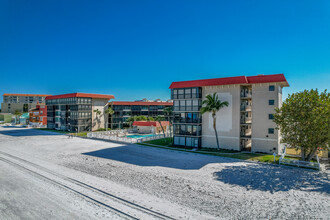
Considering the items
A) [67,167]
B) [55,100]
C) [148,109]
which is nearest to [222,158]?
[67,167]

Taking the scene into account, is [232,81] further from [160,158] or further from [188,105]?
[160,158]

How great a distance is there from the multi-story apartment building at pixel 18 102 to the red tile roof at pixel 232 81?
126753 millimetres

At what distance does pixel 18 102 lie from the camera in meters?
160

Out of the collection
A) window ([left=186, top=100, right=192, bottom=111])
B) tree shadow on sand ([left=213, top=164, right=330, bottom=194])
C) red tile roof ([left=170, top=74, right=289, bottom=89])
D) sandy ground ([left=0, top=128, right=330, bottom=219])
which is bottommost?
sandy ground ([left=0, top=128, right=330, bottom=219])

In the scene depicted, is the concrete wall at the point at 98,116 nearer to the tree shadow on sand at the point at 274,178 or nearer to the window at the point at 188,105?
the window at the point at 188,105

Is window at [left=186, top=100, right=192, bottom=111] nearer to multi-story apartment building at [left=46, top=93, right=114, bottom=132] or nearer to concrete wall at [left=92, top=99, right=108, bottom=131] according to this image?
multi-story apartment building at [left=46, top=93, right=114, bottom=132]

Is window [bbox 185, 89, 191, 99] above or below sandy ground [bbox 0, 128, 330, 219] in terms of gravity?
above

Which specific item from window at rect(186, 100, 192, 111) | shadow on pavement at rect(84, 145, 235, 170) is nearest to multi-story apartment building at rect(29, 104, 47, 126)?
shadow on pavement at rect(84, 145, 235, 170)

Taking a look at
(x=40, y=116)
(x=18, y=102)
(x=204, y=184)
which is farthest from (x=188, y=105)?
(x=18, y=102)

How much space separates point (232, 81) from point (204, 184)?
65.4 ft

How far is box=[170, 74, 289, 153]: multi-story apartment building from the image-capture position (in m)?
31.0

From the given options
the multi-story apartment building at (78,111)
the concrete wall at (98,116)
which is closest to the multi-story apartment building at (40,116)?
the multi-story apartment building at (78,111)

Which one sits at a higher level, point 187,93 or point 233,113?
point 187,93

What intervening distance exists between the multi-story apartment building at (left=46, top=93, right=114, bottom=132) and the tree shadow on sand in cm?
4981
